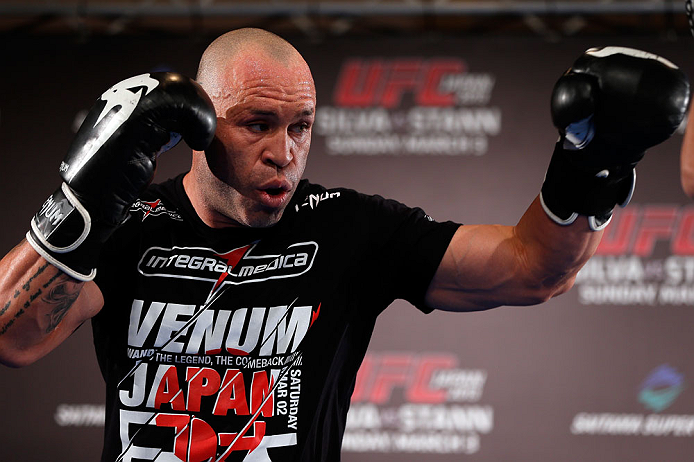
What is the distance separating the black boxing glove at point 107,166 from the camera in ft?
3.69

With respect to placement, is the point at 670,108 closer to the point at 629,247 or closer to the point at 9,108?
the point at 629,247

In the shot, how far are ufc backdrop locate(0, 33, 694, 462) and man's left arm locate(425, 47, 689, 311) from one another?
2024mm

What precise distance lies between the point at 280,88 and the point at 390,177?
2157mm

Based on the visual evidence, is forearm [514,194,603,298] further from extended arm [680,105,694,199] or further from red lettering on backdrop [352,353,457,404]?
red lettering on backdrop [352,353,457,404]

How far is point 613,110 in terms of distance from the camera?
1.12m

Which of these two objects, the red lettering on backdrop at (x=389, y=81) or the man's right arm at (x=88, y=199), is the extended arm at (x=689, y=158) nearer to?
the man's right arm at (x=88, y=199)

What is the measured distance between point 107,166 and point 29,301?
10.1 inches

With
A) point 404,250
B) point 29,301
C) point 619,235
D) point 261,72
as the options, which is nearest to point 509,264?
point 404,250

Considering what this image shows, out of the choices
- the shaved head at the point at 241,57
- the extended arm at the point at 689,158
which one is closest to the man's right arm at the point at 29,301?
the shaved head at the point at 241,57

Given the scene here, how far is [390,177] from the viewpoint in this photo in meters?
3.47

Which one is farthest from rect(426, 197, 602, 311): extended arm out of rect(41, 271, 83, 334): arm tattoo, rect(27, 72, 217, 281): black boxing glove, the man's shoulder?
rect(41, 271, 83, 334): arm tattoo

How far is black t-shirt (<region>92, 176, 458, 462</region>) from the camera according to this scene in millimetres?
1307

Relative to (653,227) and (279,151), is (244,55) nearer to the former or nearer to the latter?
(279,151)

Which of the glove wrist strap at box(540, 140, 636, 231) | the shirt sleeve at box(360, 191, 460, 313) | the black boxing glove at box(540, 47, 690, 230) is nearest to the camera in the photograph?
the black boxing glove at box(540, 47, 690, 230)
